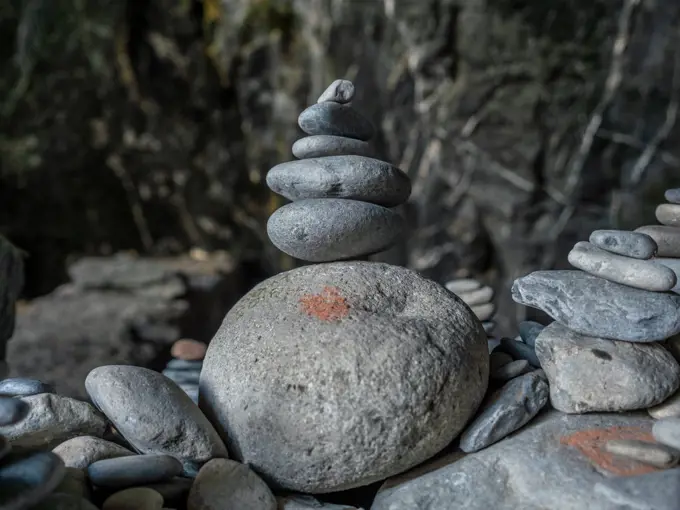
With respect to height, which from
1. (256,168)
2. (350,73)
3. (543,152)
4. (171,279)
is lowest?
(171,279)

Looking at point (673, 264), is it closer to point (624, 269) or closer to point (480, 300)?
point (624, 269)

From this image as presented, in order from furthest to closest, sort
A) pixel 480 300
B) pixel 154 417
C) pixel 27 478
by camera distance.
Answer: pixel 480 300 < pixel 154 417 < pixel 27 478

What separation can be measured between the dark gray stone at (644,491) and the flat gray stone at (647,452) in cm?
6

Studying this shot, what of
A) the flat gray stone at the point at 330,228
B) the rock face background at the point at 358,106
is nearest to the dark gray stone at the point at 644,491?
the flat gray stone at the point at 330,228

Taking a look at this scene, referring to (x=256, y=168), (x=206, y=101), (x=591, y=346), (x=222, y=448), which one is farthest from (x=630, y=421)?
(x=206, y=101)

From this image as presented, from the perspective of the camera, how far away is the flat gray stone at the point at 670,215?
1885mm

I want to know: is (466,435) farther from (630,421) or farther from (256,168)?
(256,168)

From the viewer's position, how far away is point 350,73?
16.7 feet

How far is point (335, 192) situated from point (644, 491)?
1.00 meters

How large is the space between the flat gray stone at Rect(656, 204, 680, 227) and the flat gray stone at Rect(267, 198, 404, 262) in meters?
0.76

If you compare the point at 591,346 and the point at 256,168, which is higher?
the point at 591,346

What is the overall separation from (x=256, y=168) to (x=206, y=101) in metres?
0.80

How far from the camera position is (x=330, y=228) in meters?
1.78

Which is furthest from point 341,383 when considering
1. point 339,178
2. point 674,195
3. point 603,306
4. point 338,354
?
point 674,195
